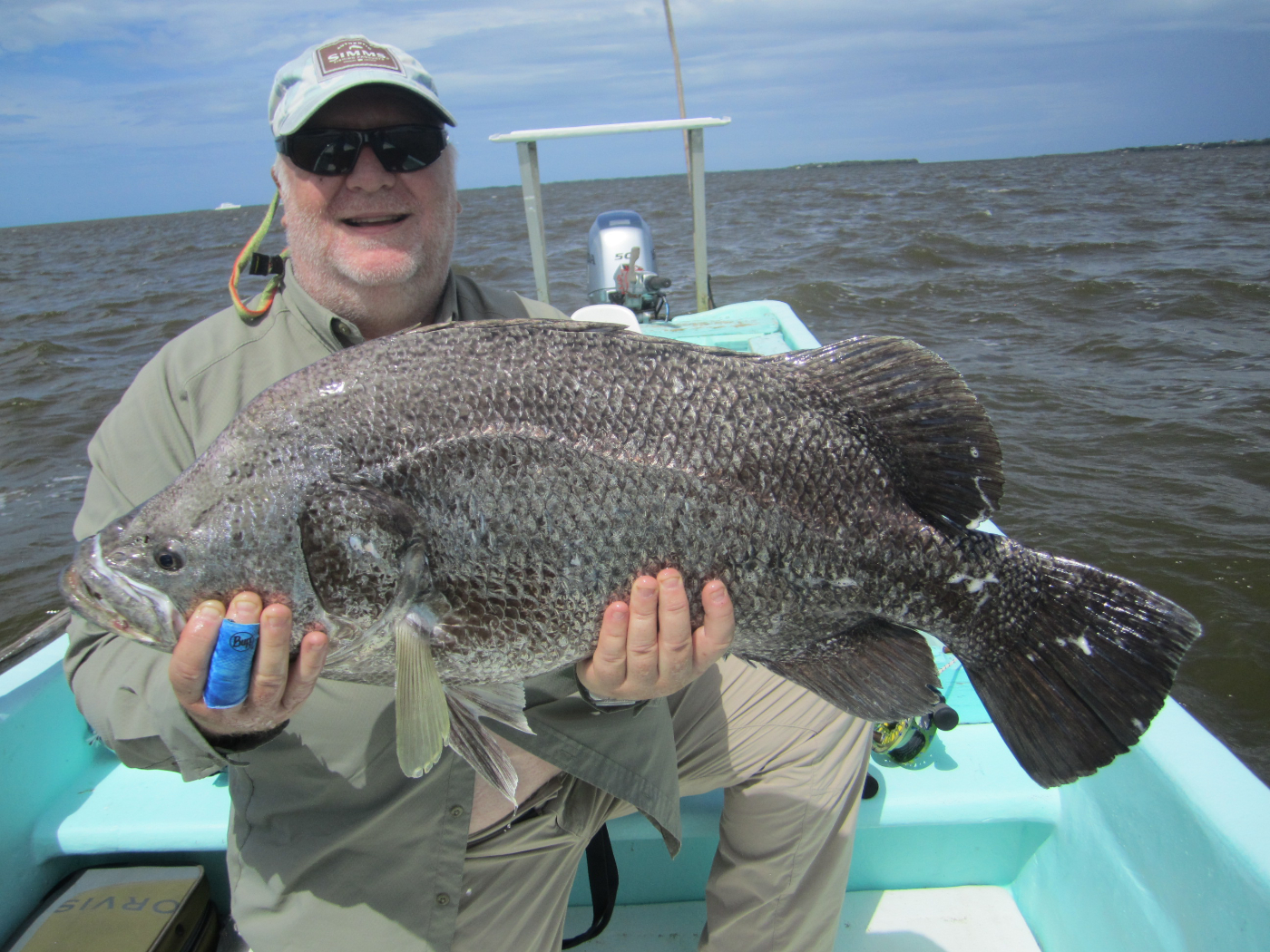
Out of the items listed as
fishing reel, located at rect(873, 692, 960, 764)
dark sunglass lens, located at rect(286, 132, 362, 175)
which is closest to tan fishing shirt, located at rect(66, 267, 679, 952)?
dark sunglass lens, located at rect(286, 132, 362, 175)

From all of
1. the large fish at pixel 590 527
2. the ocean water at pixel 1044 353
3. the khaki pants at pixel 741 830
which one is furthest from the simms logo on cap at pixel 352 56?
the ocean water at pixel 1044 353

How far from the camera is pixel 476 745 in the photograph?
179 cm

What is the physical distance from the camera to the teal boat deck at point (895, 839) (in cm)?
239

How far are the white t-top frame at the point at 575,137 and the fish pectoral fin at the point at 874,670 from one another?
20.2 ft

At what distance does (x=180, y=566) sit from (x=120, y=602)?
14cm

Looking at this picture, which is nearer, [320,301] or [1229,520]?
[320,301]

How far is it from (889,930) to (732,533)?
6.43 feet

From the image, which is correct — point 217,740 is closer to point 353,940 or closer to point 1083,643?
point 353,940

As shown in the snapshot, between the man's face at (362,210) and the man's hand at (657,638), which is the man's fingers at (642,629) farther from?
the man's face at (362,210)

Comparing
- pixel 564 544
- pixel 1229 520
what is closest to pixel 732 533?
pixel 564 544

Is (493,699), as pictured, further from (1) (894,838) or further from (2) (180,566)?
(1) (894,838)

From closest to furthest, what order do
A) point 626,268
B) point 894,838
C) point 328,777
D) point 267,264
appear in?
1. point 328,777
2. point 267,264
3. point 894,838
4. point 626,268

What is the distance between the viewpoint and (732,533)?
1708mm

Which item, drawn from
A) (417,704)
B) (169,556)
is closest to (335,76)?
(169,556)
